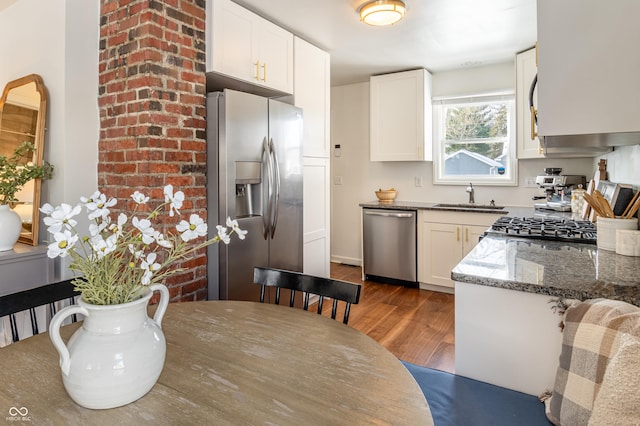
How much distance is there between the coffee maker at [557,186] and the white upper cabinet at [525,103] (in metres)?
0.25

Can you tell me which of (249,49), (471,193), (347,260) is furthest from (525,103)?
(347,260)

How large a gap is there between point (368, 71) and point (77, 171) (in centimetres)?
325

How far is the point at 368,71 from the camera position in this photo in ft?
14.4

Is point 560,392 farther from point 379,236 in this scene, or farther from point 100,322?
point 379,236

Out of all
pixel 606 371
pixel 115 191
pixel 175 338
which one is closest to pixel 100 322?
pixel 175 338

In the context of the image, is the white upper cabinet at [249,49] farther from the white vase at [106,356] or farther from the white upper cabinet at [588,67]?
the white vase at [106,356]

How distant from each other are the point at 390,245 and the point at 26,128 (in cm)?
336

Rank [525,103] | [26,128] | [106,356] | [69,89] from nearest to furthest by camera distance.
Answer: [106,356]
[69,89]
[26,128]
[525,103]

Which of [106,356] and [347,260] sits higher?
[106,356]

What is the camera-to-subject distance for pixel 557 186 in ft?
10.9

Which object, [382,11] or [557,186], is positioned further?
[557,186]

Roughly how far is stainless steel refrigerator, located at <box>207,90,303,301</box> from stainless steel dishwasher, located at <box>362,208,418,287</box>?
153 cm

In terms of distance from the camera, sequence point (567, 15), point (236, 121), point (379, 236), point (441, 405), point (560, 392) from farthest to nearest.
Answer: point (379, 236), point (236, 121), point (567, 15), point (441, 405), point (560, 392)

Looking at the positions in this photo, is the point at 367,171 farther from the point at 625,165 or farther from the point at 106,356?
the point at 106,356
